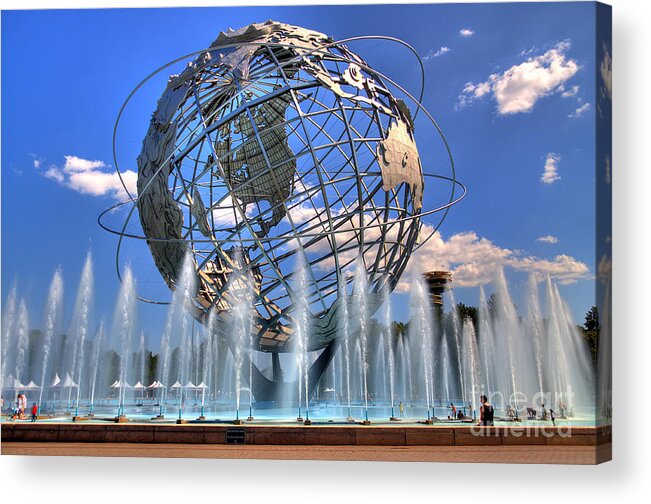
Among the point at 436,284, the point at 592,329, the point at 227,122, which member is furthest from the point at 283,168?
the point at 436,284

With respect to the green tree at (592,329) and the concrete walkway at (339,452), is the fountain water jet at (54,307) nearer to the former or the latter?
the concrete walkway at (339,452)

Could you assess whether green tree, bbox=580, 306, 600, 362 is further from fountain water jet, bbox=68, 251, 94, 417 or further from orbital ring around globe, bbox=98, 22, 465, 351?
fountain water jet, bbox=68, 251, 94, 417

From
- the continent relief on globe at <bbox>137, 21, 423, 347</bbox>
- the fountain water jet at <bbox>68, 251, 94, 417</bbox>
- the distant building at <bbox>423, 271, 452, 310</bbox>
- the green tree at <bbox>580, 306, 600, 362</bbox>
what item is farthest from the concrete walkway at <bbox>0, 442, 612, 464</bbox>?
the distant building at <bbox>423, 271, 452, 310</bbox>

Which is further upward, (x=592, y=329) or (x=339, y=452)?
(x=592, y=329)

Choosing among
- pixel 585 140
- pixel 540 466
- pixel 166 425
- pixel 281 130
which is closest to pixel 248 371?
pixel 166 425

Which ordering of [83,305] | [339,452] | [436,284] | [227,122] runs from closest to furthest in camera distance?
1. [339,452]
2. [227,122]
3. [83,305]
4. [436,284]

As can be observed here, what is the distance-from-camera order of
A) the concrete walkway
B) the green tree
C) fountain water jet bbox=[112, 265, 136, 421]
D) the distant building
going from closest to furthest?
the concrete walkway → the green tree → fountain water jet bbox=[112, 265, 136, 421] → the distant building

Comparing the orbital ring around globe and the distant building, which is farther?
the distant building

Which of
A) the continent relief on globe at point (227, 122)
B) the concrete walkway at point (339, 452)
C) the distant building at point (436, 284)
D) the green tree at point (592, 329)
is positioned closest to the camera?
the concrete walkway at point (339, 452)

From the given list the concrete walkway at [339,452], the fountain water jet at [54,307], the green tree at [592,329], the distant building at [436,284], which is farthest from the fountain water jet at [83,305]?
the distant building at [436,284]

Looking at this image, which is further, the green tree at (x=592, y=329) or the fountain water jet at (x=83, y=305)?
the fountain water jet at (x=83, y=305)

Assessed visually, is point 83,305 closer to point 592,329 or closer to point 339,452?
point 339,452

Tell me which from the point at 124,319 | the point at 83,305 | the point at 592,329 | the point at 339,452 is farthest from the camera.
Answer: the point at 83,305

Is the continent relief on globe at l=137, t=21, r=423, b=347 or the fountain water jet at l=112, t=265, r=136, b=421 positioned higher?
the continent relief on globe at l=137, t=21, r=423, b=347
